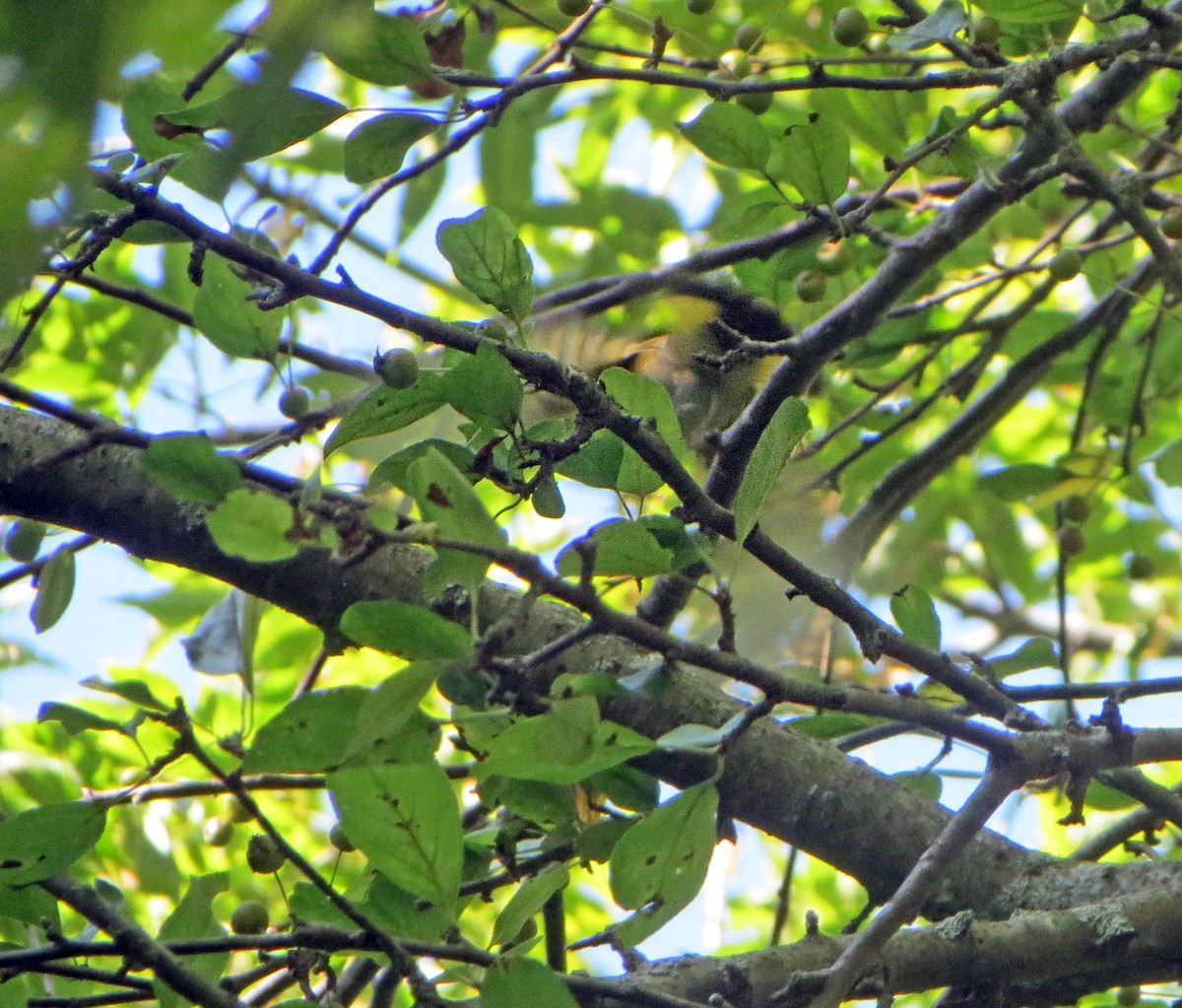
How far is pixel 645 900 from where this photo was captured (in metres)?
0.69

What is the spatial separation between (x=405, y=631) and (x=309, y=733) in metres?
0.12

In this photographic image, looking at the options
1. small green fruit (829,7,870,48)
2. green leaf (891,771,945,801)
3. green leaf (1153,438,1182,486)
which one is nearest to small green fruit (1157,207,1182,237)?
green leaf (1153,438,1182,486)

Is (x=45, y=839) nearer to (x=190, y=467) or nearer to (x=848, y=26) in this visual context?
(x=190, y=467)

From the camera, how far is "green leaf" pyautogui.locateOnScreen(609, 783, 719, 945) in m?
0.68

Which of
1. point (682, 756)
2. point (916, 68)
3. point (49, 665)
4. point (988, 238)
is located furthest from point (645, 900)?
point (49, 665)

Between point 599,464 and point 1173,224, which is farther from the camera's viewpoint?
point 1173,224

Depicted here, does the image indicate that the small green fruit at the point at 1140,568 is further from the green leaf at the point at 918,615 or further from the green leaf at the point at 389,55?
the green leaf at the point at 389,55

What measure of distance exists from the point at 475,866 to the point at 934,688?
1.13 feet

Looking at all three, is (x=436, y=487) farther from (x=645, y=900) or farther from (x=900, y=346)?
(x=900, y=346)

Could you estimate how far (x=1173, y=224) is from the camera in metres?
1.34

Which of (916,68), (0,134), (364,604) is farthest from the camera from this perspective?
(916,68)

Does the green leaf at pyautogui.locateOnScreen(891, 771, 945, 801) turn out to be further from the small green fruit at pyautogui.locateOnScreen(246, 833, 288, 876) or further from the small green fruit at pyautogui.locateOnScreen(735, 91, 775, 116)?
the small green fruit at pyautogui.locateOnScreen(735, 91, 775, 116)

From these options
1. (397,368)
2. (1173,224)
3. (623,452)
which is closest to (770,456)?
(623,452)

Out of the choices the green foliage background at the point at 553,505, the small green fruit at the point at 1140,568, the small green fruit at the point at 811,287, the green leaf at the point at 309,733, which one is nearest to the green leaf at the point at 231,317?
the green foliage background at the point at 553,505
